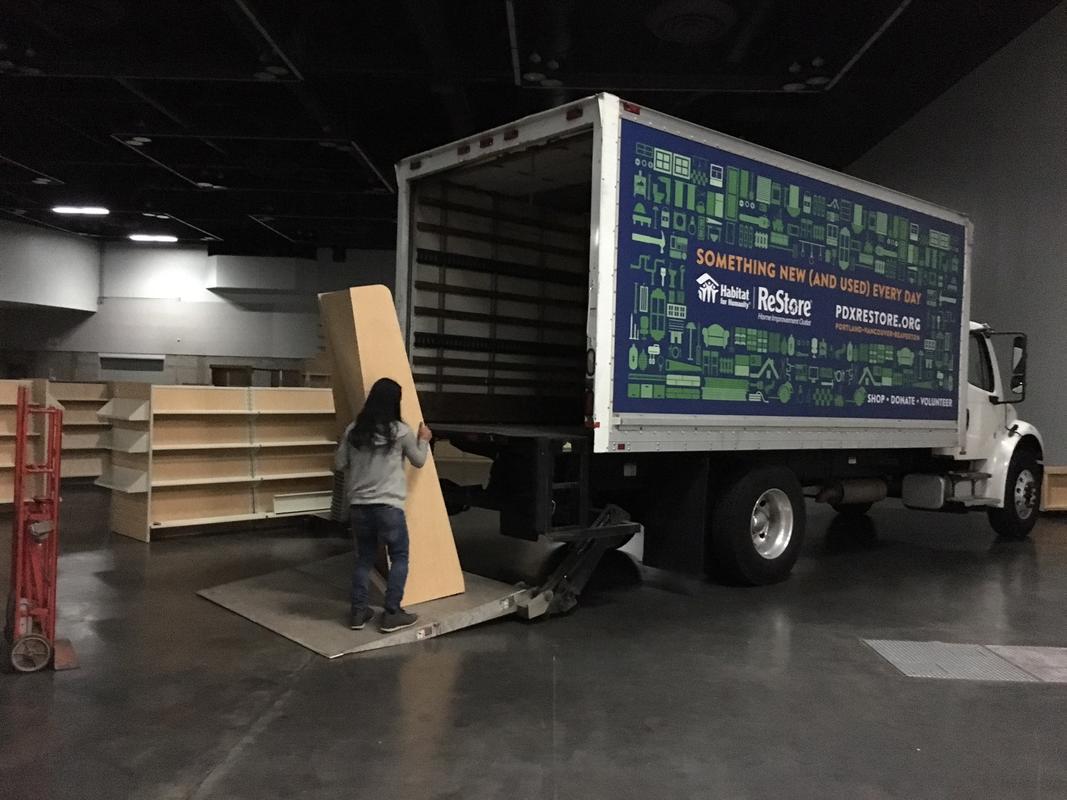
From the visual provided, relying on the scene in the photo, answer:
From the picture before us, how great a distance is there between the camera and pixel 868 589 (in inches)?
303

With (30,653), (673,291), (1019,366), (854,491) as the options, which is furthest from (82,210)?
(1019,366)

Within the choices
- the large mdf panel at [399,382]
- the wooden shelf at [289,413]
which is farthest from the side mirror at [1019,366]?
the wooden shelf at [289,413]

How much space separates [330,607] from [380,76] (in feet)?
22.7

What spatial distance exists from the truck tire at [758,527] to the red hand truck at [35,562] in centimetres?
515

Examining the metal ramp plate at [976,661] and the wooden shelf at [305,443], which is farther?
the wooden shelf at [305,443]

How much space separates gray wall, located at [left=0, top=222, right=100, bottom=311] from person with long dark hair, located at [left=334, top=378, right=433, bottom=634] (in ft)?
58.2

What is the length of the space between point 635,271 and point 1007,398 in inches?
277

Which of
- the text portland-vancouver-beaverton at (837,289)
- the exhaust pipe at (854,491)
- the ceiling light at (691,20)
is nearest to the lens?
the text portland-vancouver-beaverton at (837,289)

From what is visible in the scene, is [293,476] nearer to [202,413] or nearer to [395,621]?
[202,413]

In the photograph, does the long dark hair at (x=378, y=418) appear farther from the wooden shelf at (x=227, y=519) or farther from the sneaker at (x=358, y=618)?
the wooden shelf at (x=227, y=519)

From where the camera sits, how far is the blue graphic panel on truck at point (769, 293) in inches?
232

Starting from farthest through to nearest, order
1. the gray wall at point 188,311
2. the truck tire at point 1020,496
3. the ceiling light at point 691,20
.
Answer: the gray wall at point 188,311 < the truck tire at point 1020,496 < the ceiling light at point 691,20

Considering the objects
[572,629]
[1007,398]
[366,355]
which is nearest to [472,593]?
[572,629]

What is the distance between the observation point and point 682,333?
616 cm
